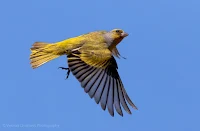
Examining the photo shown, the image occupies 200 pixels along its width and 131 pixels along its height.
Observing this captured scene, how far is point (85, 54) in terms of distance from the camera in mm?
14133

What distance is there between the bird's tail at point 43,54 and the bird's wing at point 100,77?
2.09 feet

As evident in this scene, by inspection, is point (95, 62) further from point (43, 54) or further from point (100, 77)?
point (43, 54)

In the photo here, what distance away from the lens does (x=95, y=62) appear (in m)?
14.0

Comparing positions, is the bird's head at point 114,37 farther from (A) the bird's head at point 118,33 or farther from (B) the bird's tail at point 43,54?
(B) the bird's tail at point 43,54

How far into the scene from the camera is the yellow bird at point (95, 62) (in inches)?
518

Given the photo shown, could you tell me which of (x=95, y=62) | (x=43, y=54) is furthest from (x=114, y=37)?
(x=43, y=54)

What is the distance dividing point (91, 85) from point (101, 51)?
1.56 m

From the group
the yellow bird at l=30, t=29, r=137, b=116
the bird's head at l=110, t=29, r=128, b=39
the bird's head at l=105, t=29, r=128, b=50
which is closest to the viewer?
the yellow bird at l=30, t=29, r=137, b=116

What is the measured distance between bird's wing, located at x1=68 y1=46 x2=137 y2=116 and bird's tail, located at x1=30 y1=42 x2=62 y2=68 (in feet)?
2.09

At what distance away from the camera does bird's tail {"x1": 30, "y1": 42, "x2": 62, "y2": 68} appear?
14508 mm

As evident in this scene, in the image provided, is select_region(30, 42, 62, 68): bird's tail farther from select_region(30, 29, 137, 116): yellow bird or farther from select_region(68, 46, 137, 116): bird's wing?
select_region(68, 46, 137, 116): bird's wing

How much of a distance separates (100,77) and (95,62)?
0.45m

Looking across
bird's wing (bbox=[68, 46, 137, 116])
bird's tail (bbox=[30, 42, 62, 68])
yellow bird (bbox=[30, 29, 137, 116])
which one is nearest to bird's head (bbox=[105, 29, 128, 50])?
yellow bird (bbox=[30, 29, 137, 116])

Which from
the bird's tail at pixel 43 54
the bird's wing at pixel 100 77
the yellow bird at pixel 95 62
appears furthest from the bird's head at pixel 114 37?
the bird's tail at pixel 43 54
